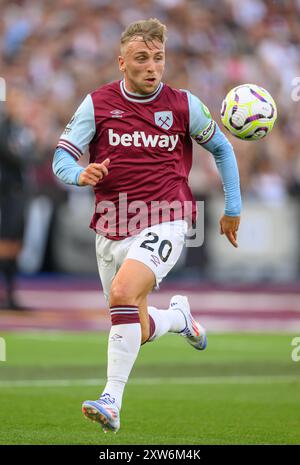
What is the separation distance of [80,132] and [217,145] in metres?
0.95

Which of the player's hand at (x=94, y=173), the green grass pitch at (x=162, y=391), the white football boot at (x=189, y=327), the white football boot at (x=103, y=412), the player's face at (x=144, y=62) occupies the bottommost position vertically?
the green grass pitch at (x=162, y=391)

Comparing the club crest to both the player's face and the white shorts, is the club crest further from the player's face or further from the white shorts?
the white shorts

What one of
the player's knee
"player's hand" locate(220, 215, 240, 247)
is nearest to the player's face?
"player's hand" locate(220, 215, 240, 247)

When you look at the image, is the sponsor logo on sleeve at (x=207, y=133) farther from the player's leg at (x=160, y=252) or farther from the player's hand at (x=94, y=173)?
the player's hand at (x=94, y=173)

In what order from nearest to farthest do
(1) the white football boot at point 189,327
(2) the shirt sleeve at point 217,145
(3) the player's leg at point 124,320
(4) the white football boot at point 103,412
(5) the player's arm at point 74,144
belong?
(4) the white football boot at point 103,412 → (3) the player's leg at point 124,320 → (5) the player's arm at point 74,144 → (2) the shirt sleeve at point 217,145 → (1) the white football boot at point 189,327

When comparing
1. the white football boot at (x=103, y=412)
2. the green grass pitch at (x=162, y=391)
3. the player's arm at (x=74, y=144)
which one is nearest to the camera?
the white football boot at (x=103, y=412)

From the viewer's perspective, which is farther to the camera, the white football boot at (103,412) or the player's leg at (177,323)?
the player's leg at (177,323)

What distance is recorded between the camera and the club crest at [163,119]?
22.9 feet

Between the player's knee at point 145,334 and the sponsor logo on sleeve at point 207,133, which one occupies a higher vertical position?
the sponsor logo on sleeve at point 207,133

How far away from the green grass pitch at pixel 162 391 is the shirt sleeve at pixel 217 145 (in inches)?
60.2

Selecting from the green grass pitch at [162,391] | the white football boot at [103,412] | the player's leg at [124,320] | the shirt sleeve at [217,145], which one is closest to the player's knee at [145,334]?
the player's leg at [124,320]

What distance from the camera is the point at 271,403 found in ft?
27.5
